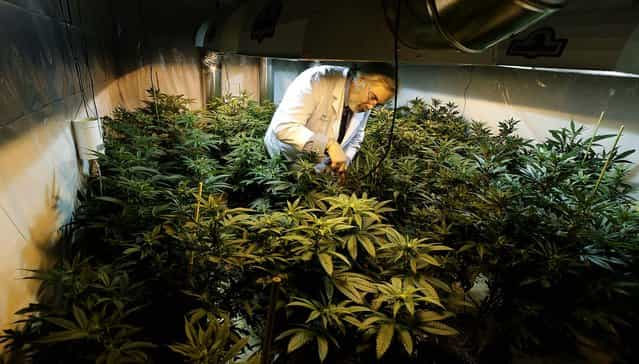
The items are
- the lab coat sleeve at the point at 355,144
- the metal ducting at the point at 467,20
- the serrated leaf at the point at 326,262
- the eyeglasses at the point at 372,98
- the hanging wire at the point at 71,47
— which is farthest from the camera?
the lab coat sleeve at the point at 355,144

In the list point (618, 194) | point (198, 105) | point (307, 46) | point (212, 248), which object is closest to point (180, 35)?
point (198, 105)

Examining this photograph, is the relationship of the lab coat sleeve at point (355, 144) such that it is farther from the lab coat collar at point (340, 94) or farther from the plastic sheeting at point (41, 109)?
the plastic sheeting at point (41, 109)

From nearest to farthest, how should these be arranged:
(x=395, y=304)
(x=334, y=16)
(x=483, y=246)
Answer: (x=395, y=304)
(x=334, y=16)
(x=483, y=246)

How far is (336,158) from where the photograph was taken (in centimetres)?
193

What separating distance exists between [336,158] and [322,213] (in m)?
0.53

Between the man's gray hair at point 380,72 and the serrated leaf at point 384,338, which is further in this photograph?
the man's gray hair at point 380,72

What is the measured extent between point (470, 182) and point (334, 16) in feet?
3.91

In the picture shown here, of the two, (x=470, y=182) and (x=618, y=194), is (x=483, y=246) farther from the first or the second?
(x=618, y=194)

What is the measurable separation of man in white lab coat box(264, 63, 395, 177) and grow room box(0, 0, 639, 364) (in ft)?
0.05

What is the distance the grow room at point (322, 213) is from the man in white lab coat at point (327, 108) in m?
0.02

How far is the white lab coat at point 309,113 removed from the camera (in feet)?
6.42

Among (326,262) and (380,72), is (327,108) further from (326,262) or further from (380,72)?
(326,262)

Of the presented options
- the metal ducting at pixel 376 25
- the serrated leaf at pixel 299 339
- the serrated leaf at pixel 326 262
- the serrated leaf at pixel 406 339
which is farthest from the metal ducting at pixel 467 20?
the serrated leaf at pixel 299 339

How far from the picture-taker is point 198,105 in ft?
13.2
